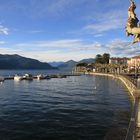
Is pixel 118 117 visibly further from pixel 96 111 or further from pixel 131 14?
pixel 131 14

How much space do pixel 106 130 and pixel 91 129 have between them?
2.08 m

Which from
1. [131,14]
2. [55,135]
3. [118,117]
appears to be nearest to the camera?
[131,14]

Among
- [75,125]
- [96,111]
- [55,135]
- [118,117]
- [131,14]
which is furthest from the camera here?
[96,111]

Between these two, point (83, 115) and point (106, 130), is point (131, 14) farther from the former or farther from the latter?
point (83, 115)

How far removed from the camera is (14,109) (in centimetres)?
5538

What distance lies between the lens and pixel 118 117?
45.7 m

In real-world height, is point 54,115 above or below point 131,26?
below

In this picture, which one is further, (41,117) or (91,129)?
(41,117)

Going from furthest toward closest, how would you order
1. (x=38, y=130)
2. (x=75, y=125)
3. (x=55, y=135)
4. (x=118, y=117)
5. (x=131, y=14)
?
(x=118, y=117), (x=75, y=125), (x=38, y=130), (x=55, y=135), (x=131, y=14)

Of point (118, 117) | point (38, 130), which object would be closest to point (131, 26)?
point (38, 130)

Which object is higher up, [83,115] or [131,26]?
[131,26]

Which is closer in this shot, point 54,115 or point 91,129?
point 91,129

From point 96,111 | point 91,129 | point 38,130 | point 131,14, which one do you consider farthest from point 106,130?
point 131,14

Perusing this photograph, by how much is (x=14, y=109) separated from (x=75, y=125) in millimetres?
19523
